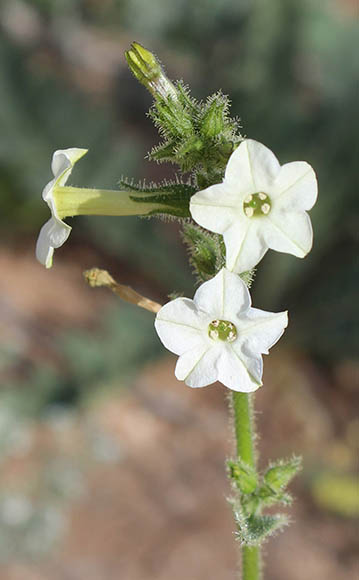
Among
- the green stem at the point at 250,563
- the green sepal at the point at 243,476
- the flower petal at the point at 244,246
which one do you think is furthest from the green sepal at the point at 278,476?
the flower petal at the point at 244,246

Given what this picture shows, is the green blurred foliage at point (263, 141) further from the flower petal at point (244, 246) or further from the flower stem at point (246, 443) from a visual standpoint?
the flower petal at point (244, 246)

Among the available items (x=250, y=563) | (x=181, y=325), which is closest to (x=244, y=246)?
(x=181, y=325)

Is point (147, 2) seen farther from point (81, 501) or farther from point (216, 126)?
point (216, 126)

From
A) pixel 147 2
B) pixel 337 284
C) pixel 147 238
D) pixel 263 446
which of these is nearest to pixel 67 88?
pixel 147 238

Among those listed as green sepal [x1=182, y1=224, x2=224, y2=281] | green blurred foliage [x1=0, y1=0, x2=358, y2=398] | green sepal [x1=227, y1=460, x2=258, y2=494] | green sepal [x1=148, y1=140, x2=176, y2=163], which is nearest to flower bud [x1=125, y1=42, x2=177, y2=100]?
green sepal [x1=148, y1=140, x2=176, y2=163]

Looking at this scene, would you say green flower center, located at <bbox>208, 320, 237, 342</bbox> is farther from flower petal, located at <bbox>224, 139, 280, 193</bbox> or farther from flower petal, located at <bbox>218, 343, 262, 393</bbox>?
flower petal, located at <bbox>224, 139, 280, 193</bbox>

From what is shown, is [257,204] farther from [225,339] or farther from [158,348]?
[158,348]
